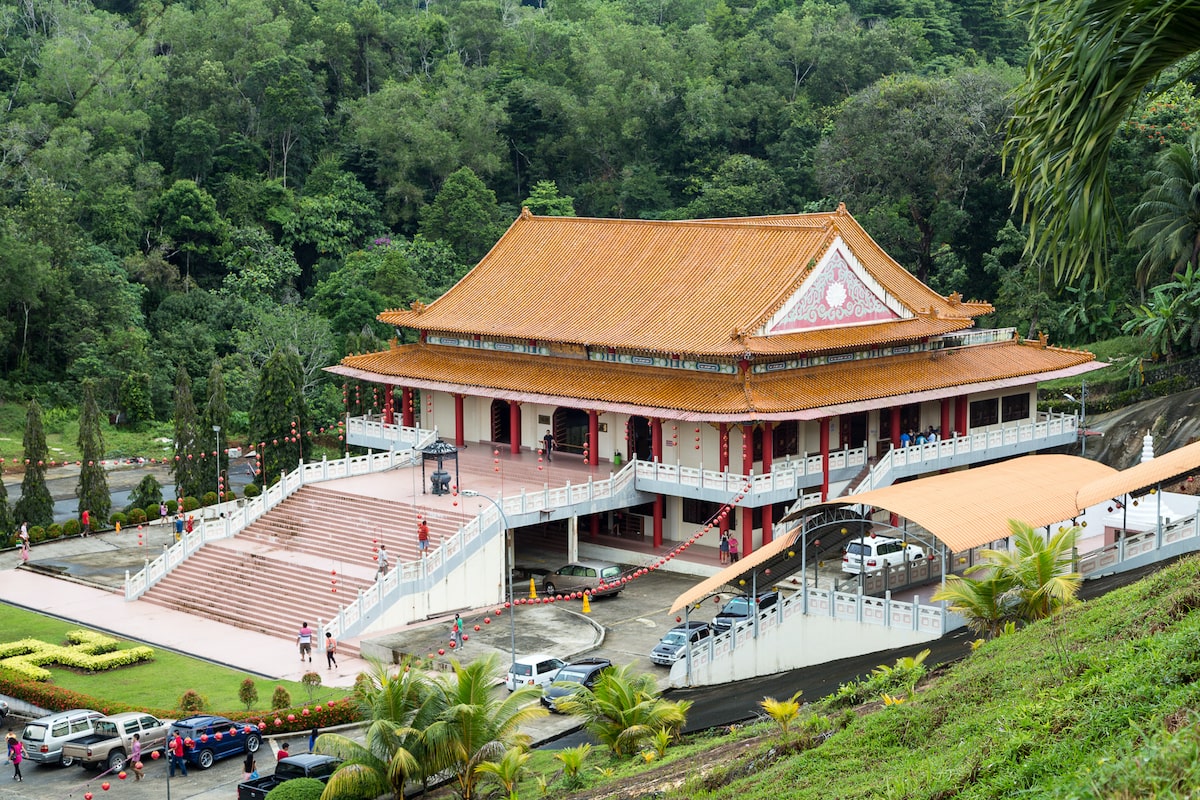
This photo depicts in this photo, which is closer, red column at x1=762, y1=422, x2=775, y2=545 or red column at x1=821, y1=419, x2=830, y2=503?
red column at x1=762, y1=422, x2=775, y2=545

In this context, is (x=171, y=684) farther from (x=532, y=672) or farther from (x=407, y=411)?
(x=407, y=411)

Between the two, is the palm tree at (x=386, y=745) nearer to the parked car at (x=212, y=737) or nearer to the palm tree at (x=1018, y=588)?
the parked car at (x=212, y=737)

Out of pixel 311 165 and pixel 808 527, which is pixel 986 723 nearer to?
pixel 808 527

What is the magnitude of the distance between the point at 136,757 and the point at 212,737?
155cm

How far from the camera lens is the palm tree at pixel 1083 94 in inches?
566

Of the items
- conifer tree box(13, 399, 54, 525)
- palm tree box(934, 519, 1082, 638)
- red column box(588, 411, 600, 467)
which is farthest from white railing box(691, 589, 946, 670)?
conifer tree box(13, 399, 54, 525)

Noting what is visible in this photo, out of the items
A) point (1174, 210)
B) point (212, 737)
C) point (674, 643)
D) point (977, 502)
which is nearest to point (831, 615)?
point (674, 643)

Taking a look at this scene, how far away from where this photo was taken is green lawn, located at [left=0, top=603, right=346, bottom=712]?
123 ft

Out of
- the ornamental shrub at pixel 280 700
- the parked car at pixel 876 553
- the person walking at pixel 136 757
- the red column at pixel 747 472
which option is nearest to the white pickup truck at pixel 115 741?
the person walking at pixel 136 757

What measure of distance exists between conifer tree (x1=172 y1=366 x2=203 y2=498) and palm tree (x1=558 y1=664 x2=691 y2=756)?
29.9m

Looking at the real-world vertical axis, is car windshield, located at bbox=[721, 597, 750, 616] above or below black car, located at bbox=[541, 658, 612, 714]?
above

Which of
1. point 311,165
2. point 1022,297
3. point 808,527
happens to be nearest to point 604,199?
point 311,165

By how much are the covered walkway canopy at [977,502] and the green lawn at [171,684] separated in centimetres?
940

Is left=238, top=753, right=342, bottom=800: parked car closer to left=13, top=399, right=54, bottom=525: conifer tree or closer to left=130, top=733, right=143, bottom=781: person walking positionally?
left=130, top=733, right=143, bottom=781: person walking
